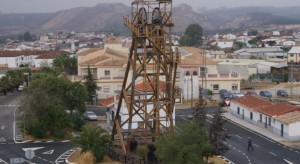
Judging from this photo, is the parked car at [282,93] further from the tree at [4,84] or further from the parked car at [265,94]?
the tree at [4,84]

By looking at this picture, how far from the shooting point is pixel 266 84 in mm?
75250

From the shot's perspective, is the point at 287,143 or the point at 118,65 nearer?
the point at 287,143

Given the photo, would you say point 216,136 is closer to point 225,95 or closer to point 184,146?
point 184,146

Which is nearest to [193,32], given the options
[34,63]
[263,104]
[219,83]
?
[34,63]

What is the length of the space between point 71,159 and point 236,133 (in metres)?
14.8

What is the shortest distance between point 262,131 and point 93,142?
16.7m

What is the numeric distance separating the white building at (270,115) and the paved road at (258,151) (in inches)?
59.4

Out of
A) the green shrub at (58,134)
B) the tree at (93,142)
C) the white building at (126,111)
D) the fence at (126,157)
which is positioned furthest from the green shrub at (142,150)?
the green shrub at (58,134)

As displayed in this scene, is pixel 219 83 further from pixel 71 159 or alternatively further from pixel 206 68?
pixel 71 159

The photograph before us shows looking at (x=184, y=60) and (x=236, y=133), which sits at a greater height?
(x=184, y=60)

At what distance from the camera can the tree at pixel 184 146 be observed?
2662 cm

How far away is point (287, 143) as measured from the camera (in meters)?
40.5

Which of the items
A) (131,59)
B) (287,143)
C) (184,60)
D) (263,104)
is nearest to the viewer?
(131,59)

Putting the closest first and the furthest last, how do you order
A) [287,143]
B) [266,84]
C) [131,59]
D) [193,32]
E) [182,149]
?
[182,149]
[131,59]
[287,143]
[266,84]
[193,32]
